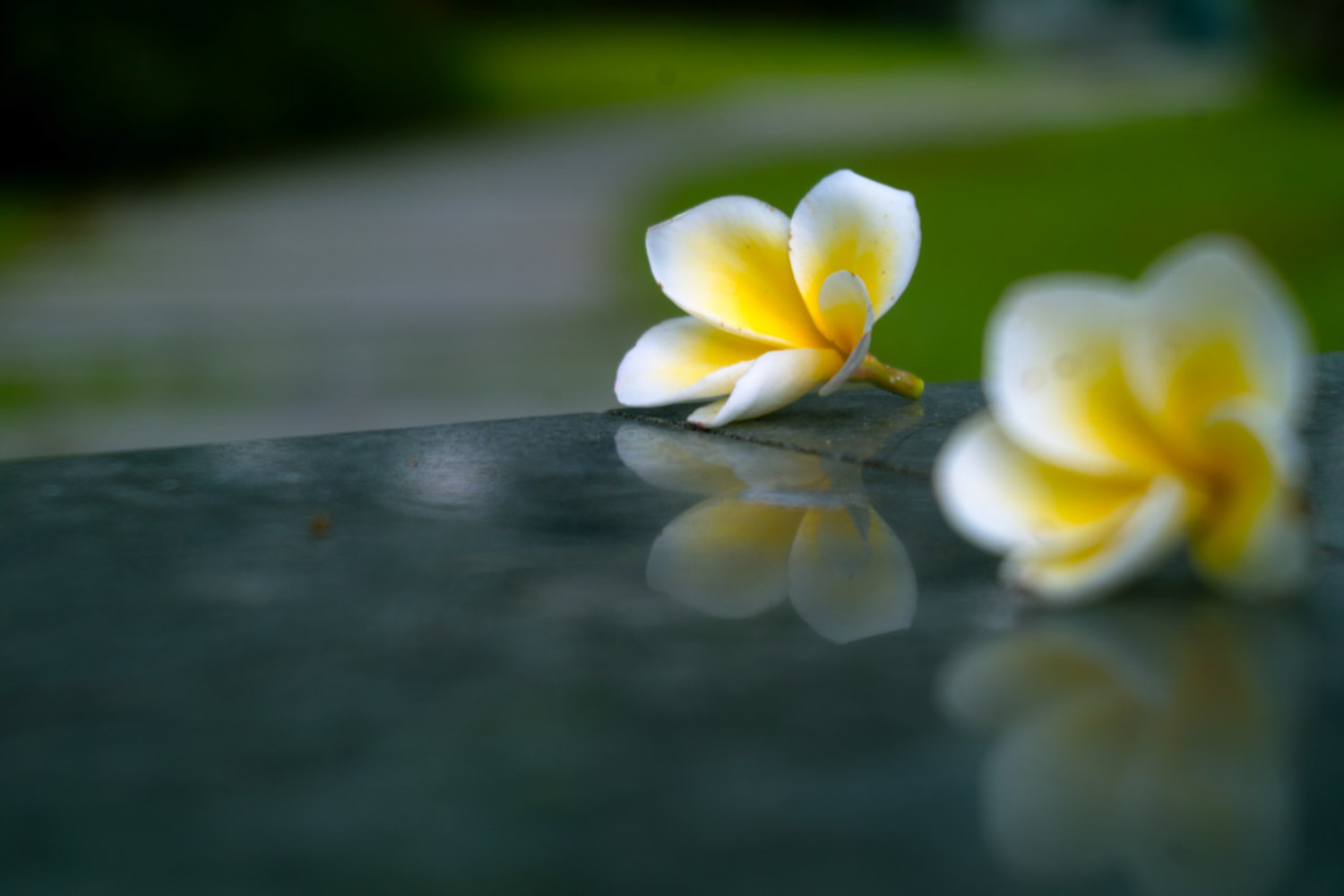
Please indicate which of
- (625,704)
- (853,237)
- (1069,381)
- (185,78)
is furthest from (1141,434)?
(185,78)

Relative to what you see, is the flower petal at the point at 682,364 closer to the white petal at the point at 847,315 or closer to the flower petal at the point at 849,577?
the white petal at the point at 847,315

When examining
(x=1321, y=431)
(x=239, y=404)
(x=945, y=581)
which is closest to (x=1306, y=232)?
(x=239, y=404)

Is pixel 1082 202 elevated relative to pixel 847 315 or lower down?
lower down

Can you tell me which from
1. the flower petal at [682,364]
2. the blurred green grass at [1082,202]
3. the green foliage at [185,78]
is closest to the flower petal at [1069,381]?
the flower petal at [682,364]

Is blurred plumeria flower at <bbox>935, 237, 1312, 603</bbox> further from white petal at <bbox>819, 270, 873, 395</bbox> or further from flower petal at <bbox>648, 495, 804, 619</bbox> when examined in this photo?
white petal at <bbox>819, 270, 873, 395</bbox>

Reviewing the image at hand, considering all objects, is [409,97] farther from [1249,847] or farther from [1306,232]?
[1249,847]

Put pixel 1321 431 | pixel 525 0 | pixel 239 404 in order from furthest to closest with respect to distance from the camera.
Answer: pixel 525 0 → pixel 239 404 → pixel 1321 431

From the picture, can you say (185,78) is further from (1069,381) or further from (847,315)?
(1069,381)
